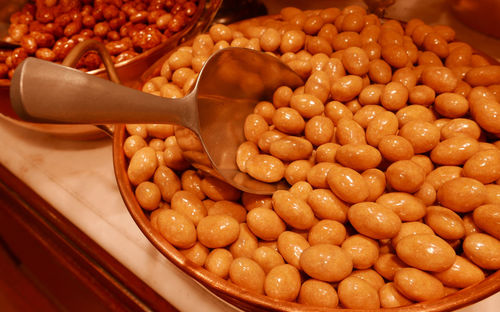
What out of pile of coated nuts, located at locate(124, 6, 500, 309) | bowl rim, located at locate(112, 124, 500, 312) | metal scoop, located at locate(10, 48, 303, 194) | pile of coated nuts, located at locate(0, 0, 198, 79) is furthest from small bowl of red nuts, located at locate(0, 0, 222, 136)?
bowl rim, located at locate(112, 124, 500, 312)

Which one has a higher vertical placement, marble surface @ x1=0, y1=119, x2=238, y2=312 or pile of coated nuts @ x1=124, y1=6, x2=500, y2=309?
pile of coated nuts @ x1=124, y1=6, x2=500, y2=309

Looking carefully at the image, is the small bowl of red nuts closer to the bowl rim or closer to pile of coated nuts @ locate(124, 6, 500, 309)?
pile of coated nuts @ locate(124, 6, 500, 309)

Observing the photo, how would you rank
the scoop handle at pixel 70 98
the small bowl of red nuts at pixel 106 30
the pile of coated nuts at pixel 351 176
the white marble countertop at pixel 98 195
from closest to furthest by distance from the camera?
1. the scoop handle at pixel 70 98
2. the pile of coated nuts at pixel 351 176
3. the white marble countertop at pixel 98 195
4. the small bowl of red nuts at pixel 106 30

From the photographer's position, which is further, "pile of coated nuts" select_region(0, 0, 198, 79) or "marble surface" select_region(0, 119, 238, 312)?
"pile of coated nuts" select_region(0, 0, 198, 79)

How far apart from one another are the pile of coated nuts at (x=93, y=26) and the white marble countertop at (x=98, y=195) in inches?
6.8

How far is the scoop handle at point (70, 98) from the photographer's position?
0.95ft

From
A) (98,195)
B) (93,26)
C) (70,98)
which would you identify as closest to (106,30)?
(93,26)

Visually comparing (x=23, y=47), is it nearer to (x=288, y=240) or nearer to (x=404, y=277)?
(x=288, y=240)

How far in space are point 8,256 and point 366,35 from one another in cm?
121

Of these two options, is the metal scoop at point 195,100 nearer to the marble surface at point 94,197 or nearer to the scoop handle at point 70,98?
the scoop handle at point 70,98

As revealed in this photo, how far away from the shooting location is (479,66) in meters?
0.65

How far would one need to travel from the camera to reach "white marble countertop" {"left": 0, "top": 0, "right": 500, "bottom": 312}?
549mm

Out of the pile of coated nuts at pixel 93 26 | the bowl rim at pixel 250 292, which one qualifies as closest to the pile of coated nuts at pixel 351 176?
the bowl rim at pixel 250 292

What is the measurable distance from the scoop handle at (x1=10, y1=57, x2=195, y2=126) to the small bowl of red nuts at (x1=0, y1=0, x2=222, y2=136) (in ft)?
1.18
